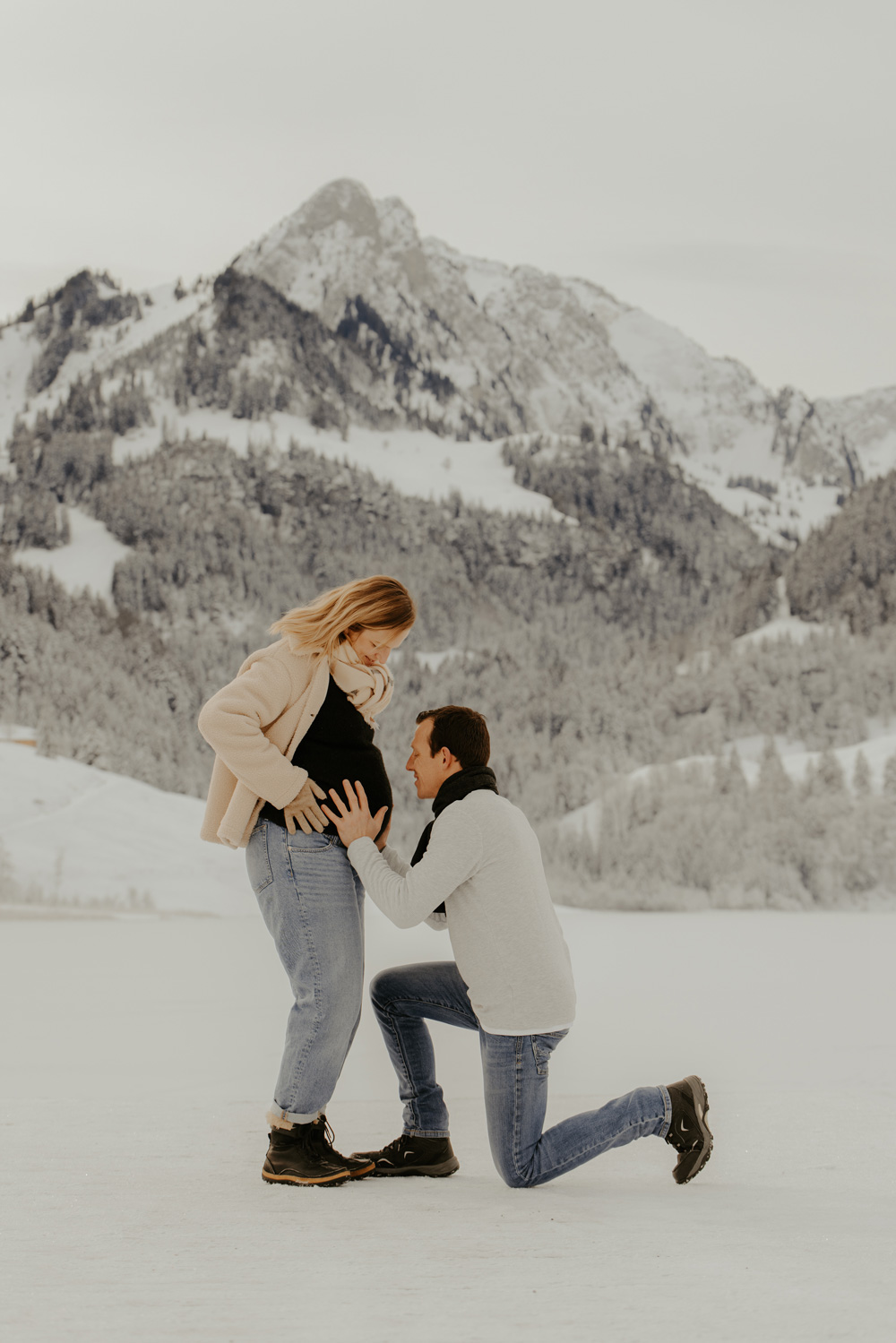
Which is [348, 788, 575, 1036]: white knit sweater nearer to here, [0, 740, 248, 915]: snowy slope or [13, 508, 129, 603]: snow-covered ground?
[0, 740, 248, 915]: snowy slope

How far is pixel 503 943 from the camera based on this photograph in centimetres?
246

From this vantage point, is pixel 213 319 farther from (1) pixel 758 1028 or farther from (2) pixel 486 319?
(1) pixel 758 1028

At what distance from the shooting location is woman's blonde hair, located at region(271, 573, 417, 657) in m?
2.53

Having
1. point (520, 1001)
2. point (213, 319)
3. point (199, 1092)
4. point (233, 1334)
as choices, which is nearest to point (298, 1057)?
point (520, 1001)

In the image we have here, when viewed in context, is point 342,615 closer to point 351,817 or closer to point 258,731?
point 258,731

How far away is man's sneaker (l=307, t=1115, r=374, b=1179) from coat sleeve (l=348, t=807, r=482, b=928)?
551 millimetres

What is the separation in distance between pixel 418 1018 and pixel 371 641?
0.97m

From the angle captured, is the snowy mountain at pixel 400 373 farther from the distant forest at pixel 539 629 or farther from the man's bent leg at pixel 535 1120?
the man's bent leg at pixel 535 1120

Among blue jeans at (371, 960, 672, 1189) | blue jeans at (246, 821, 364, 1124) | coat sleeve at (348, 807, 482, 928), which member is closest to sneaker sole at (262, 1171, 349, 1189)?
blue jeans at (246, 821, 364, 1124)

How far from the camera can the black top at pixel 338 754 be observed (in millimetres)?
2553

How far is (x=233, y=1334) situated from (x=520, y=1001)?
3.33 ft

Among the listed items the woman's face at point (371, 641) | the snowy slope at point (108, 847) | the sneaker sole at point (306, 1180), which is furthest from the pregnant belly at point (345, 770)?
the snowy slope at point (108, 847)

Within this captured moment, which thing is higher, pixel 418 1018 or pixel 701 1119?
pixel 418 1018

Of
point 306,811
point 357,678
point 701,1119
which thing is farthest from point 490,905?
point 701,1119
